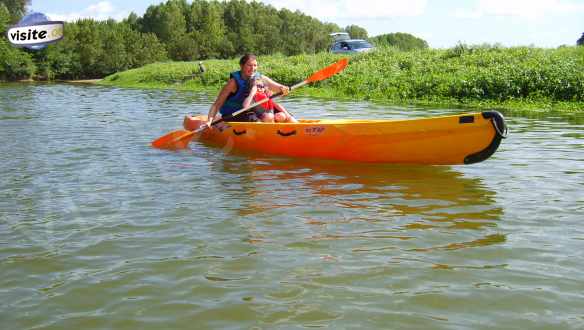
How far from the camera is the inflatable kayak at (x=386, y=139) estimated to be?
6.24 m

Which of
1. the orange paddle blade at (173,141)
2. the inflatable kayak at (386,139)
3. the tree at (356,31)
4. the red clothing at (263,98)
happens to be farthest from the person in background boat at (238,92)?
the tree at (356,31)

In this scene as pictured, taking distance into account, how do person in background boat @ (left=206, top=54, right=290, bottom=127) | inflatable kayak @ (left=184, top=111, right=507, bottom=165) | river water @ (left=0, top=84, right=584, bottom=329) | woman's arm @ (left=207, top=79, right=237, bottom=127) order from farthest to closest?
1. woman's arm @ (left=207, top=79, right=237, bottom=127)
2. person in background boat @ (left=206, top=54, right=290, bottom=127)
3. inflatable kayak @ (left=184, top=111, right=507, bottom=165)
4. river water @ (left=0, top=84, right=584, bottom=329)

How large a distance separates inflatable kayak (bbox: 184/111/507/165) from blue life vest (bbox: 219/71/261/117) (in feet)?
1.36

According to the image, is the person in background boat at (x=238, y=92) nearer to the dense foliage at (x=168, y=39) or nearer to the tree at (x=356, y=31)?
the dense foliage at (x=168, y=39)

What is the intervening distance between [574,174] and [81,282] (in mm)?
5238

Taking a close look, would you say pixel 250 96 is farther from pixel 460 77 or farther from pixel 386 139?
pixel 460 77

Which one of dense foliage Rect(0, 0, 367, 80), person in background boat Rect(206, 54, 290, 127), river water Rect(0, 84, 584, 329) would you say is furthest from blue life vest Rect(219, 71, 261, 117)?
dense foliage Rect(0, 0, 367, 80)

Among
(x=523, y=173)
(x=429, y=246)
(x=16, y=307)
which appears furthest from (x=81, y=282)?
(x=523, y=173)

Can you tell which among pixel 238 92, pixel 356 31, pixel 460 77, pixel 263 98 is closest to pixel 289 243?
pixel 263 98

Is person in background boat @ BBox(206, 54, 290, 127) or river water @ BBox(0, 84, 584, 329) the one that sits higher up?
person in background boat @ BBox(206, 54, 290, 127)

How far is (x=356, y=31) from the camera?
97125mm

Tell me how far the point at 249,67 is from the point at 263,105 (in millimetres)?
586

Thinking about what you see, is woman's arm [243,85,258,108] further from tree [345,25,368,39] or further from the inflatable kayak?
tree [345,25,368,39]

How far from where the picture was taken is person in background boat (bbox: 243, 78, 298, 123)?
8547 mm
